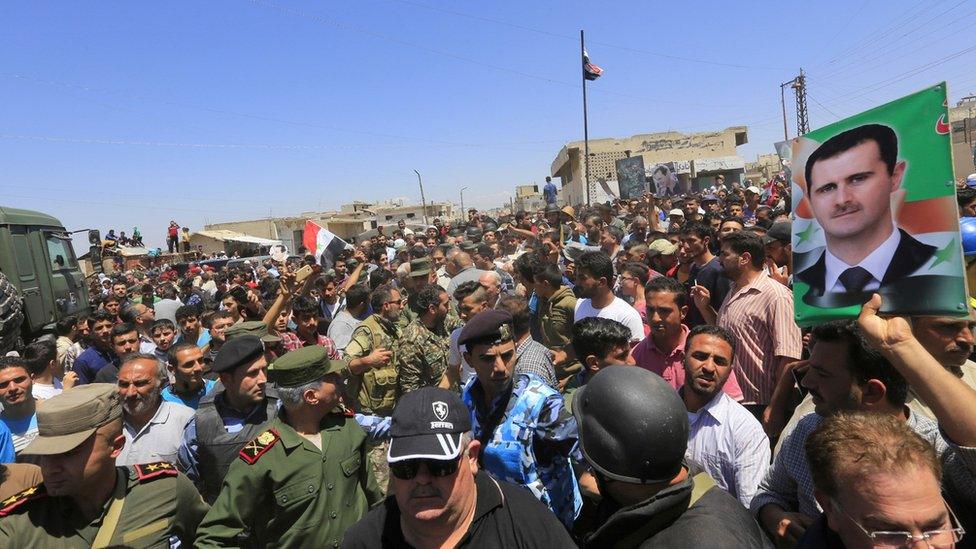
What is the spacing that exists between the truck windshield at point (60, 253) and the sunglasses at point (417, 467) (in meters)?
10.9

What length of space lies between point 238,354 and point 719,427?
2.72 metres

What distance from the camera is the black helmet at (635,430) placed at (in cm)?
169

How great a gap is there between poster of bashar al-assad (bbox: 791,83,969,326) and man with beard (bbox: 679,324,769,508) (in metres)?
0.53

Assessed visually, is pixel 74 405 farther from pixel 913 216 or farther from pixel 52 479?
pixel 913 216

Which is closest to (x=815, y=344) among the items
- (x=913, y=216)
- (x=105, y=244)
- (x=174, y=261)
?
(x=913, y=216)

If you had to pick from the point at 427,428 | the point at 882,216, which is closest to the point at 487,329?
the point at 427,428

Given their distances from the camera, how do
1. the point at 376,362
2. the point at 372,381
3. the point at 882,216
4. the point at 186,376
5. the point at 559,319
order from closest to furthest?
the point at 882,216, the point at 186,376, the point at 376,362, the point at 372,381, the point at 559,319

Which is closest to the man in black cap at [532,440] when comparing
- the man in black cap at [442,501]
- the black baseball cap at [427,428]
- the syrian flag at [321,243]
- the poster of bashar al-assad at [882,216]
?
the man in black cap at [442,501]

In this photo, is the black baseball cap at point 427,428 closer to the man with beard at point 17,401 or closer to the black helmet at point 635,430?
the black helmet at point 635,430

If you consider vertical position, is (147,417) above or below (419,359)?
above

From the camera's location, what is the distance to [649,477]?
1.70m

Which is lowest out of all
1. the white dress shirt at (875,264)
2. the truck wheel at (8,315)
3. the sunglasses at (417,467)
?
the sunglasses at (417,467)

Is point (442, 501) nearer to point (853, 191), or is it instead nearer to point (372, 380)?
point (853, 191)

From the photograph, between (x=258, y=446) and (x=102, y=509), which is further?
(x=258, y=446)
